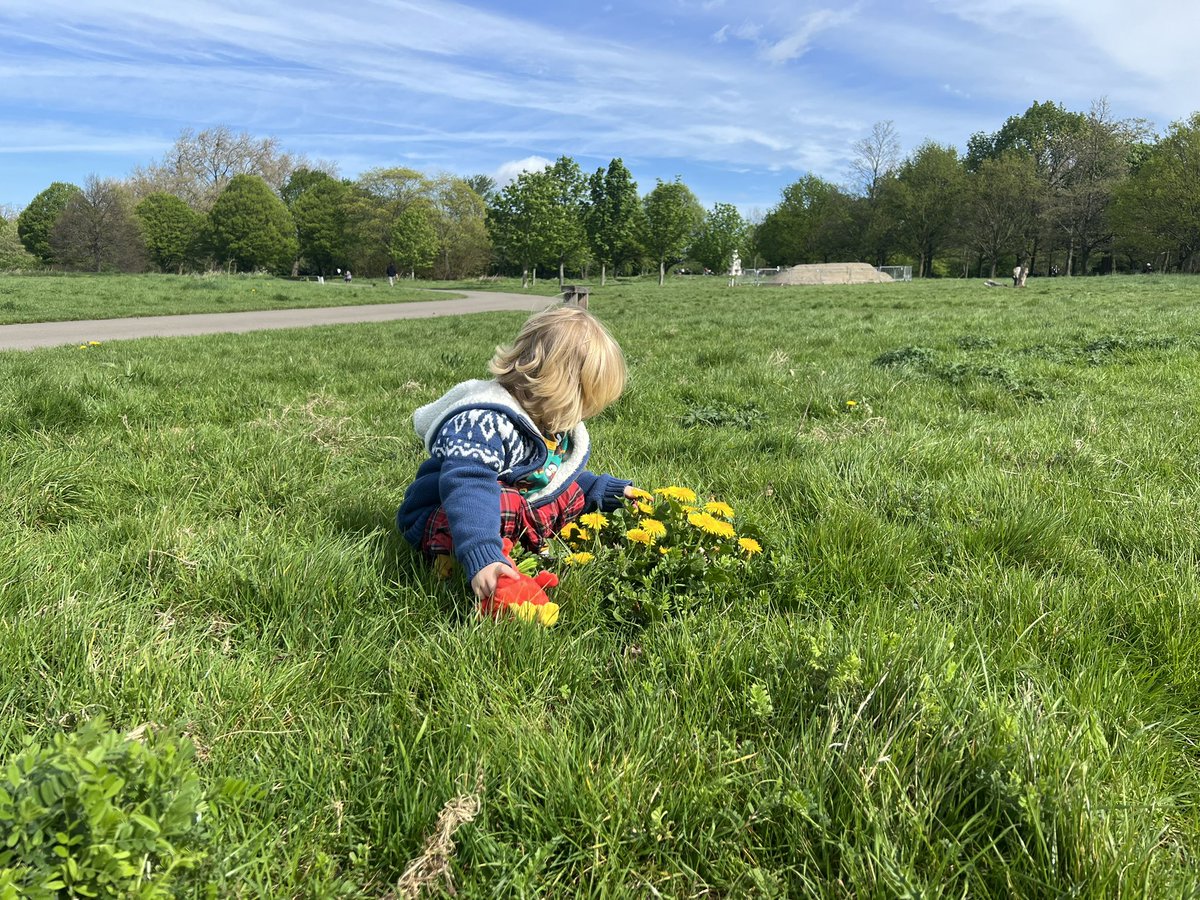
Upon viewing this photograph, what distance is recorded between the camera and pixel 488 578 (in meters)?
2.15

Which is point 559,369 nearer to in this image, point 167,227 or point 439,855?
point 439,855

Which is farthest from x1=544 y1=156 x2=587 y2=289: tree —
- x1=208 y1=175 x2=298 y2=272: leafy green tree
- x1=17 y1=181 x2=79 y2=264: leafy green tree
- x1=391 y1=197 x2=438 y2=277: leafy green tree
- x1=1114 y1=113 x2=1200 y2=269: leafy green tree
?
x1=17 y1=181 x2=79 y2=264: leafy green tree

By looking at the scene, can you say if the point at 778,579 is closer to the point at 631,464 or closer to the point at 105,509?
the point at 631,464

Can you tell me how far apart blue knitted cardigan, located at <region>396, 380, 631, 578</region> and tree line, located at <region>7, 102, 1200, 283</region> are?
45.9 m

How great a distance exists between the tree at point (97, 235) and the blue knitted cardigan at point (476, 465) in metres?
62.4

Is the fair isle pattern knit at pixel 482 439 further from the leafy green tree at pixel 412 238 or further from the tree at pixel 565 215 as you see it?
the leafy green tree at pixel 412 238

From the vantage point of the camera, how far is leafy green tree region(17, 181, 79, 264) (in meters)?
59.3

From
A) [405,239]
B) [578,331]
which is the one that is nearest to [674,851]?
[578,331]

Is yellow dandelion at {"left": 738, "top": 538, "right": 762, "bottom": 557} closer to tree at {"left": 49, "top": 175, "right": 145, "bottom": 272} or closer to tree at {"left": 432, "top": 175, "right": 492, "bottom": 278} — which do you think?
tree at {"left": 49, "top": 175, "right": 145, "bottom": 272}

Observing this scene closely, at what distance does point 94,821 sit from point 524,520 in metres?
1.81

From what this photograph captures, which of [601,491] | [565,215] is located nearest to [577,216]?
[565,215]

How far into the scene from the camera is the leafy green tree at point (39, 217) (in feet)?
194

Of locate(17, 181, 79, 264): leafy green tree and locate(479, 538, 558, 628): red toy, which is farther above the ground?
locate(17, 181, 79, 264): leafy green tree

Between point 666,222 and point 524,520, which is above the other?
point 666,222
